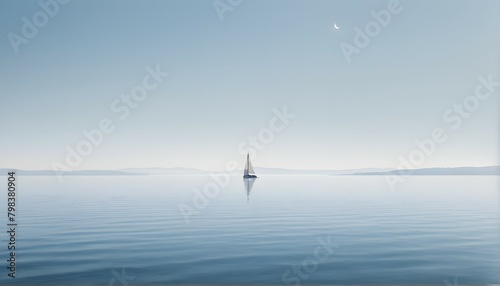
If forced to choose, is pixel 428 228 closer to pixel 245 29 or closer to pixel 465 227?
pixel 465 227

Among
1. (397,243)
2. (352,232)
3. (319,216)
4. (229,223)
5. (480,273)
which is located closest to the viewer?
(480,273)

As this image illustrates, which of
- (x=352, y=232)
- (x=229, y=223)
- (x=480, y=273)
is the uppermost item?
(x=229, y=223)

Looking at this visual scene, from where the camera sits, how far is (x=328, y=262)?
702cm

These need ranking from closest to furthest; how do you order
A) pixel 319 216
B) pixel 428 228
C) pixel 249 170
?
1. pixel 428 228
2. pixel 319 216
3. pixel 249 170

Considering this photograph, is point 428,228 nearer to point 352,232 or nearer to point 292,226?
point 352,232

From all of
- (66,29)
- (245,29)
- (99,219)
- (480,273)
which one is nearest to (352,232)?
(480,273)

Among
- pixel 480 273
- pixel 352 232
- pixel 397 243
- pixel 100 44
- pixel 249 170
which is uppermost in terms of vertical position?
pixel 249 170

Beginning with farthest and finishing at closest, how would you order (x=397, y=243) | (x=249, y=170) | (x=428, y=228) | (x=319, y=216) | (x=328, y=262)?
(x=249, y=170), (x=319, y=216), (x=428, y=228), (x=397, y=243), (x=328, y=262)

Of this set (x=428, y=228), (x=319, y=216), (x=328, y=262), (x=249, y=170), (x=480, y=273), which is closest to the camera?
(x=480, y=273)

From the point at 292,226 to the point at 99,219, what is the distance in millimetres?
5417

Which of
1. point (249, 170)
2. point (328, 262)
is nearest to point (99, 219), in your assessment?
point (328, 262)

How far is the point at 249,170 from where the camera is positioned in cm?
5369

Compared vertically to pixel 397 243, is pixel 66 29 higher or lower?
higher

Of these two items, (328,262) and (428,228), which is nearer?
(328,262)
